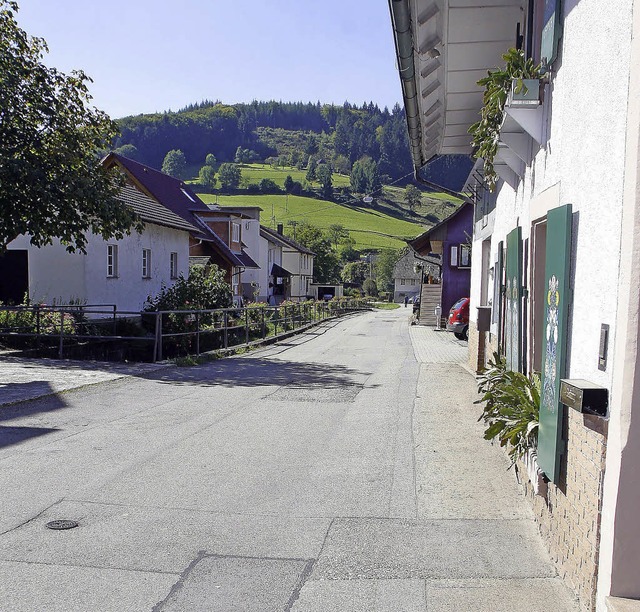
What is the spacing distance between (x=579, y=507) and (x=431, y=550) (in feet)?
4.02

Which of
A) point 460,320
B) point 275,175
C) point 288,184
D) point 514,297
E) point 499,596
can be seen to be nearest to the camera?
point 499,596

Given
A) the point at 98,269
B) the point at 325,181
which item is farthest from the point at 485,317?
the point at 325,181

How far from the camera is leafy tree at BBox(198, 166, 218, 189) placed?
487ft

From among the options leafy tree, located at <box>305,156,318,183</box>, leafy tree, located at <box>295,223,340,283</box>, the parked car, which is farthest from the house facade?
leafy tree, located at <box>305,156,318,183</box>

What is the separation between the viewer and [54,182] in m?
16.0

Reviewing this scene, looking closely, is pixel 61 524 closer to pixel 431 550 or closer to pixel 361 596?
pixel 361 596

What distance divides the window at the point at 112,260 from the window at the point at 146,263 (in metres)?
2.17

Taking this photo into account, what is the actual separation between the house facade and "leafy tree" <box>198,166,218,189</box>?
143088 mm

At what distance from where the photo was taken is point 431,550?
489cm

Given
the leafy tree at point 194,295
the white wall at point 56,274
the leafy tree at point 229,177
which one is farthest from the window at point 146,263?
the leafy tree at point 229,177

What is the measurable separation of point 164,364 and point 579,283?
41.7 feet

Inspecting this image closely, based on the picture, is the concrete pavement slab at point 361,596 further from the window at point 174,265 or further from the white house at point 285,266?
the white house at point 285,266

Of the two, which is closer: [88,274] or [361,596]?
[361,596]

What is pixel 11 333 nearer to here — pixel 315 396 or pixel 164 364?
pixel 164 364
